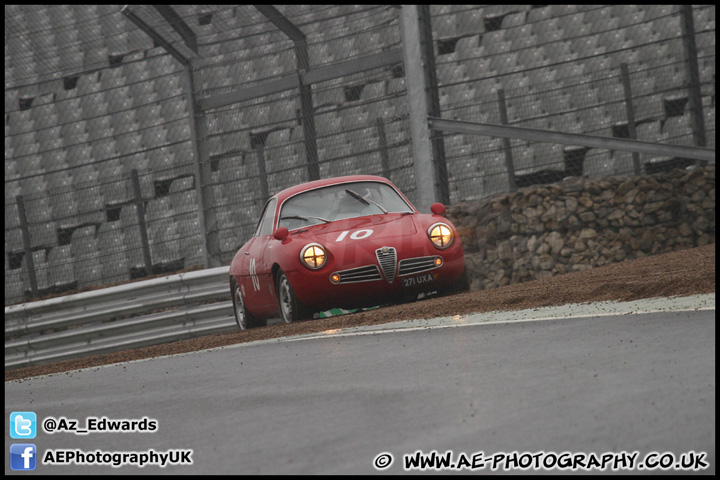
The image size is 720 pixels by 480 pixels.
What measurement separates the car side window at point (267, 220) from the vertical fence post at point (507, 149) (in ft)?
9.11

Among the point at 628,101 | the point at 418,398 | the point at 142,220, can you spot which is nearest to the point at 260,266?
the point at 142,220

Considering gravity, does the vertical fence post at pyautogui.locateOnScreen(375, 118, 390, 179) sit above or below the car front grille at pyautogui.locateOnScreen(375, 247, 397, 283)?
above

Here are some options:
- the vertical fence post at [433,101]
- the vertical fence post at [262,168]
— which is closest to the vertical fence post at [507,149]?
the vertical fence post at [433,101]

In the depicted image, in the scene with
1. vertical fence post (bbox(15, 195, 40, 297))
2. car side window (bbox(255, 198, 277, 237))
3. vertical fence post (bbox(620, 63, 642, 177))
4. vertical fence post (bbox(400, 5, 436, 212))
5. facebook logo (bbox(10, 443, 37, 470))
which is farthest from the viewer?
vertical fence post (bbox(15, 195, 40, 297))

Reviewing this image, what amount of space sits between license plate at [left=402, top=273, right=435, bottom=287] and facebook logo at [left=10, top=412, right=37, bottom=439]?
438 centimetres

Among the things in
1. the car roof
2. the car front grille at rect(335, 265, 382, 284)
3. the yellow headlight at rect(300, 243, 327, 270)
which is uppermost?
the car roof

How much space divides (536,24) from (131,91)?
15.8 feet

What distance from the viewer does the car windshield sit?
9.98 m

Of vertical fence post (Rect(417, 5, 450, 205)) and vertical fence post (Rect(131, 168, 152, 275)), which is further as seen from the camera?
vertical fence post (Rect(131, 168, 152, 275))

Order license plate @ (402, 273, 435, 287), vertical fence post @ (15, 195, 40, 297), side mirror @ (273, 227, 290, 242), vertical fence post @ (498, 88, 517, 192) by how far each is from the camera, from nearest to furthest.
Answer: license plate @ (402, 273, 435, 287) → side mirror @ (273, 227, 290, 242) → vertical fence post @ (498, 88, 517, 192) → vertical fence post @ (15, 195, 40, 297)

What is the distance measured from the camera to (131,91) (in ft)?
43.1

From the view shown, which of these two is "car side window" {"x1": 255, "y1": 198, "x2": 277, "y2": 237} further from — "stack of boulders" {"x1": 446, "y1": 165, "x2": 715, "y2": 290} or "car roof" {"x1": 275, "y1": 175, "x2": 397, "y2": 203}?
"stack of boulders" {"x1": 446, "y1": 165, "x2": 715, "y2": 290}
